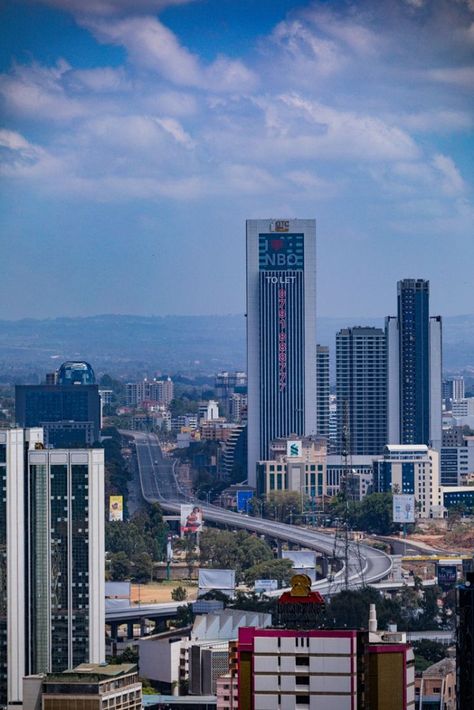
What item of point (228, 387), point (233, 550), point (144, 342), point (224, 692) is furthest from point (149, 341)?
point (224, 692)

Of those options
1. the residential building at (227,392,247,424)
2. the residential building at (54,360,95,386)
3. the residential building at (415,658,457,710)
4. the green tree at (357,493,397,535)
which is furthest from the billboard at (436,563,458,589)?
the residential building at (227,392,247,424)

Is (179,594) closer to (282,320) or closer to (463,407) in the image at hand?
(282,320)

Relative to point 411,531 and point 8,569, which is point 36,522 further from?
point 411,531

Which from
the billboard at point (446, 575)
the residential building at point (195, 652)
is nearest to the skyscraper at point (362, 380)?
the billboard at point (446, 575)

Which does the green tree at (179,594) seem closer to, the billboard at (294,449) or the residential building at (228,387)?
the billboard at (294,449)

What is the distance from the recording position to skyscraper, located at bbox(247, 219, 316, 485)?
99.2 ft

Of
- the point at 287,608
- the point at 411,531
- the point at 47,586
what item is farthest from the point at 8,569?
the point at 411,531

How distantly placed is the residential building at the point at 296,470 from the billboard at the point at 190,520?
71.8 inches

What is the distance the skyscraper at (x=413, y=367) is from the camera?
29.0 meters

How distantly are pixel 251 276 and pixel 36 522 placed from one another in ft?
57.1

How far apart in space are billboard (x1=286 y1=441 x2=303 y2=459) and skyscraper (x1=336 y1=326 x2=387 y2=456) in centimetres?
123

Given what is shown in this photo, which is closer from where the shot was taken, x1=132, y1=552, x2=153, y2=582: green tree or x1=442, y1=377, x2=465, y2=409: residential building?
x1=132, y1=552, x2=153, y2=582: green tree

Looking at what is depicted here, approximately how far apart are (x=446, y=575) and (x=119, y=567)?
2.78 metres

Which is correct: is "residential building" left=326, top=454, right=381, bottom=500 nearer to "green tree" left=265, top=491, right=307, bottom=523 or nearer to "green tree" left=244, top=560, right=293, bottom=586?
"green tree" left=265, top=491, right=307, bottom=523
